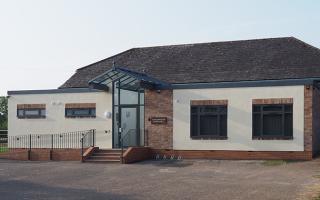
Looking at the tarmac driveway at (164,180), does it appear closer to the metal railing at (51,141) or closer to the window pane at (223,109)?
the window pane at (223,109)

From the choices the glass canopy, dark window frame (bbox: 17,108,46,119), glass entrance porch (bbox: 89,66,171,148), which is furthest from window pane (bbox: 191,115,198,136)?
dark window frame (bbox: 17,108,46,119)

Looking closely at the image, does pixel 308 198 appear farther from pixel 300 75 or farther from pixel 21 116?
pixel 21 116

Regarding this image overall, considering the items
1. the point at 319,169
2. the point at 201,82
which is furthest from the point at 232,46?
the point at 319,169

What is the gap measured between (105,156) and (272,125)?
796 centimetres

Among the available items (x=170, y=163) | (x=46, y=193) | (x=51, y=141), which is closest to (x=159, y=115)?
(x=170, y=163)

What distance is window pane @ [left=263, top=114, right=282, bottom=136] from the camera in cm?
2198

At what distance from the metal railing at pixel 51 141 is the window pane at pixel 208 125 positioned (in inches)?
234

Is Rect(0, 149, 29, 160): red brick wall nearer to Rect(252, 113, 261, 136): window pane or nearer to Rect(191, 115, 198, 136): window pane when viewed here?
Rect(191, 115, 198, 136): window pane

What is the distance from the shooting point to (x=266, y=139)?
22156 millimetres

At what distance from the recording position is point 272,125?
22094 mm

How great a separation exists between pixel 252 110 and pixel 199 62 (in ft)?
21.0

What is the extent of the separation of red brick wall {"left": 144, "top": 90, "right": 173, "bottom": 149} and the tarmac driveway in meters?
1.93

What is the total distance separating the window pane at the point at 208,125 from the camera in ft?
76.1

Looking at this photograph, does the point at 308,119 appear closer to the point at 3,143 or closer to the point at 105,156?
the point at 105,156
